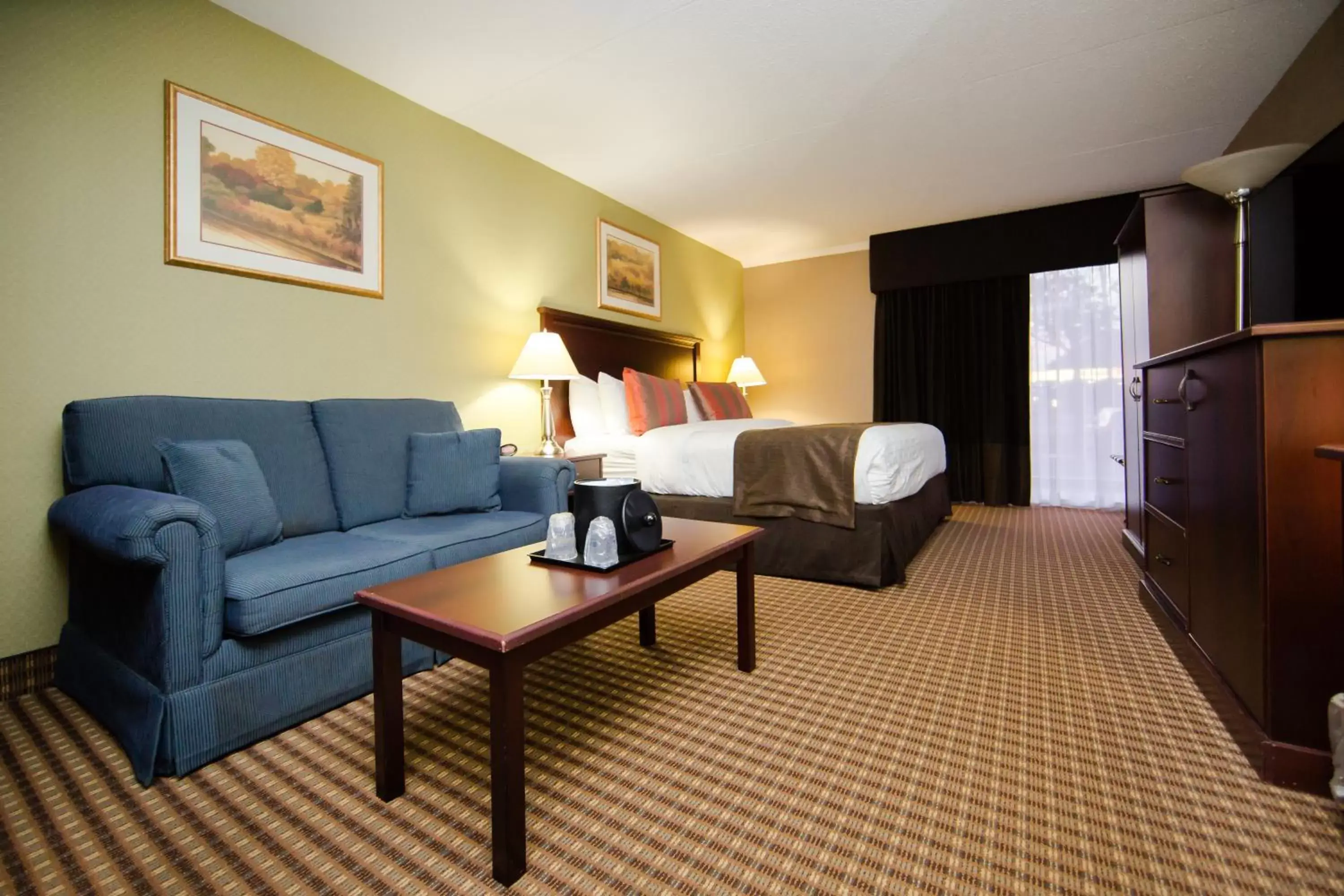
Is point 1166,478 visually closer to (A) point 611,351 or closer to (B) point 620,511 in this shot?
(B) point 620,511

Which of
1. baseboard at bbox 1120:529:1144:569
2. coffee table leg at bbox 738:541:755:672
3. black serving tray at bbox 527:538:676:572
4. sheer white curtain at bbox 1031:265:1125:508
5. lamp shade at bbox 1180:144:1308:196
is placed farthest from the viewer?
sheer white curtain at bbox 1031:265:1125:508

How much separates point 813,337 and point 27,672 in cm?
594

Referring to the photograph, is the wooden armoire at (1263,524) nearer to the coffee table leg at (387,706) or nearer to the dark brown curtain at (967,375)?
the coffee table leg at (387,706)

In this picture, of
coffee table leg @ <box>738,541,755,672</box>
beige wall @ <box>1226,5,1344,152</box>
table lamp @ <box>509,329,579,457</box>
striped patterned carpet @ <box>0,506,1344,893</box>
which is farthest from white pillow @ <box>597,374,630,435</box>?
beige wall @ <box>1226,5,1344,152</box>

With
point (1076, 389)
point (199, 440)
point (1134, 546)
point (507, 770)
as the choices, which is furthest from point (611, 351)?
point (1076, 389)

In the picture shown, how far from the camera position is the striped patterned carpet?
3.68ft

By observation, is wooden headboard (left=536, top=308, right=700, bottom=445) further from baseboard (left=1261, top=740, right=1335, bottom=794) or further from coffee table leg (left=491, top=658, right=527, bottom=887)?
baseboard (left=1261, top=740, right=1335, bottom=794)

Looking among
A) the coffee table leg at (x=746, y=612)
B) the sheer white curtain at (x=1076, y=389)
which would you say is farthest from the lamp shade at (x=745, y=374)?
the coffee table leg at (x=746, y=612)

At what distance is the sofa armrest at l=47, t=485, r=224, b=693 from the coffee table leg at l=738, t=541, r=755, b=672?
58.0 inches

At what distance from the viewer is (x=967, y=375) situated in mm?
5434

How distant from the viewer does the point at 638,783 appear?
1413mm

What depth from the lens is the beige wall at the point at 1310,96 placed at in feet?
8.14

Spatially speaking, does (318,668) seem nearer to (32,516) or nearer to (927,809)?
(32,516)

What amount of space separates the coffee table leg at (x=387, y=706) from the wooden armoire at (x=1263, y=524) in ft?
6.37
